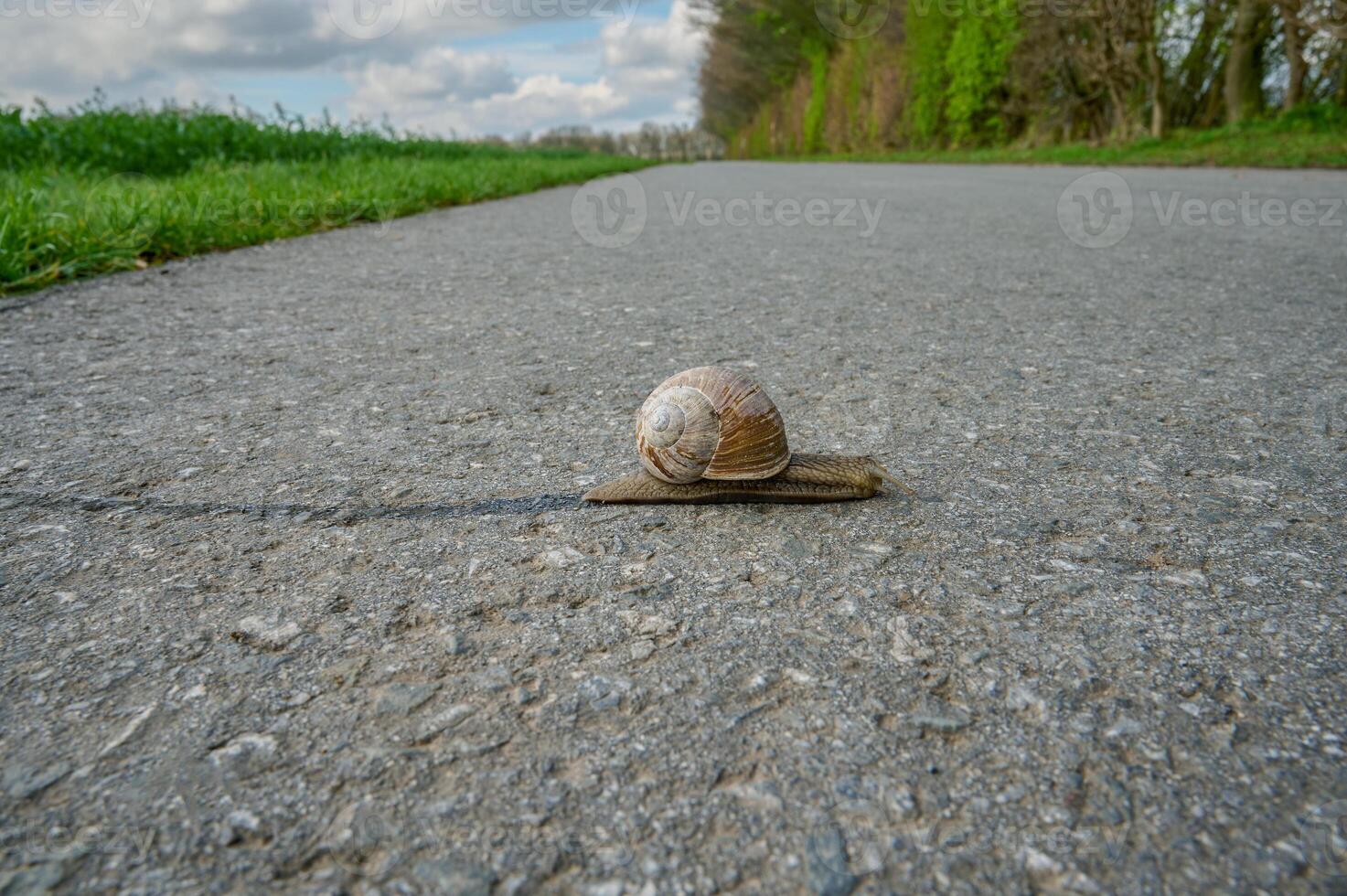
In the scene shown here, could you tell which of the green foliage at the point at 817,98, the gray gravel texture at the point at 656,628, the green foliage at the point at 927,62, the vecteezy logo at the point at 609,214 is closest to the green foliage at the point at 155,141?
the vecteezy logo at the point at 609,214

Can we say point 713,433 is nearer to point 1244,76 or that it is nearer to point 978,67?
point 1244,76

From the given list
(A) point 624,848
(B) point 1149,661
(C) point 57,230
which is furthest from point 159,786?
(C) point 57,230

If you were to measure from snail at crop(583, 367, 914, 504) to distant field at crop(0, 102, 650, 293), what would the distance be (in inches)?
125

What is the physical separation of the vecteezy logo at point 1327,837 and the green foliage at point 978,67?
75.3ft

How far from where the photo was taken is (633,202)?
995cm

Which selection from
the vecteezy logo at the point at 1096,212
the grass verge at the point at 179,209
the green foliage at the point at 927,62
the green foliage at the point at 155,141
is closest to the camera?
the grass verge at the point at 179,209

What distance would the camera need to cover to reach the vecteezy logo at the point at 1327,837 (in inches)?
36.4

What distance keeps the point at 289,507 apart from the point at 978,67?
24.9 meters

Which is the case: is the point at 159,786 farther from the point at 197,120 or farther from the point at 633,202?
the point at 197,120

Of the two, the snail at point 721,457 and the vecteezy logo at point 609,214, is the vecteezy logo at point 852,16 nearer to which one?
the vecteezy logo at point 609,214

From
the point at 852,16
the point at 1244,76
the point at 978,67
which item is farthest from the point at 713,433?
the point at 852,16

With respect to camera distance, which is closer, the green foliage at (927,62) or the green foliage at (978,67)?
the green foliage at (978,67)

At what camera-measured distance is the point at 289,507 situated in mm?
1754

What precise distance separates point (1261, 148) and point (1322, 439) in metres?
13.7
